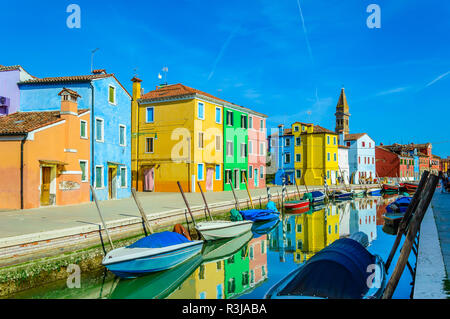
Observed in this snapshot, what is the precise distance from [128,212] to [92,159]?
20.7 ft

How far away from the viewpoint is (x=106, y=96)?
21453mm

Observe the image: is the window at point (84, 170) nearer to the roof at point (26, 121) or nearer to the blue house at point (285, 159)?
the roof at point (26, 121)

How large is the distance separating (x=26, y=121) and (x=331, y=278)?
17018 millimetres

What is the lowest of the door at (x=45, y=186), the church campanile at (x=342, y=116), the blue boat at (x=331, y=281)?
the blue boat at (x=331, y=281)

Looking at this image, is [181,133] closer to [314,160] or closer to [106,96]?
[106,96]

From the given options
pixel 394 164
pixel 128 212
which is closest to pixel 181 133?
pixel 128 212

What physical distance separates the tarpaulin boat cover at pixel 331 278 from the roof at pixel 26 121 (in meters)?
14.3

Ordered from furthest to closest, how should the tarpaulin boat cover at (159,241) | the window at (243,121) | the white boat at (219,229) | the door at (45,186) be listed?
1. the window at (243,121)
2. the door at (45,186)
3. the white boat at (219,229)
4. the tarpaulin boat cover at (159,241)

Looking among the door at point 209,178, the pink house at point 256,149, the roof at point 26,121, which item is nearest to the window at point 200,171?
the door at point 209,178

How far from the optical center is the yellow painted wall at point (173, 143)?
29.0m

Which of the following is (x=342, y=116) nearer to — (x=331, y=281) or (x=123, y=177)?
(x=123, y=177)

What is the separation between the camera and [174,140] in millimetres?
29375

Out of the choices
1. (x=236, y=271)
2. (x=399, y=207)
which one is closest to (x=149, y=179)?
(x=399, y=207)

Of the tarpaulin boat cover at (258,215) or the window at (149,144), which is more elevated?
the window at (149,144)
